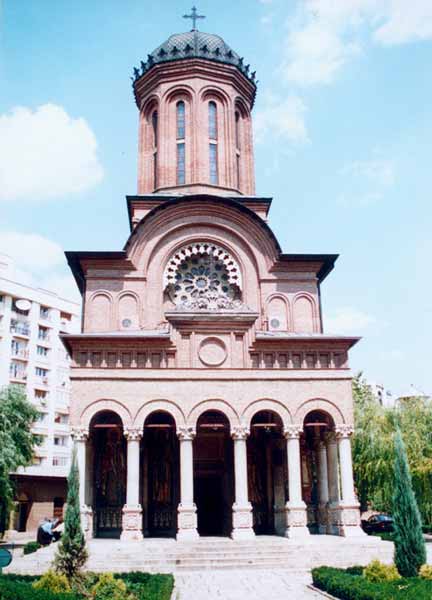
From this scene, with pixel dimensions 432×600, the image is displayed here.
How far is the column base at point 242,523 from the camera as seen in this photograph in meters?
20.8

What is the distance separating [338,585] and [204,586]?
11.5ft

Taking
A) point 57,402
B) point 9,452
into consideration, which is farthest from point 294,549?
point 57,402

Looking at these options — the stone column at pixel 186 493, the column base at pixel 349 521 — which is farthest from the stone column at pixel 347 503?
the stone column at pixel 186 493

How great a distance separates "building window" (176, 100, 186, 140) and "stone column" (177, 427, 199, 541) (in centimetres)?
1435

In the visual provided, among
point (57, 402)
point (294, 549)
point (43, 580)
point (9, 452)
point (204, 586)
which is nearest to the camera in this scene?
point (43, 580)

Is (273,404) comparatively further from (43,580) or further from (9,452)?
(9,452)

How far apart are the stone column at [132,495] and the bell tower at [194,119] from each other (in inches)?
464

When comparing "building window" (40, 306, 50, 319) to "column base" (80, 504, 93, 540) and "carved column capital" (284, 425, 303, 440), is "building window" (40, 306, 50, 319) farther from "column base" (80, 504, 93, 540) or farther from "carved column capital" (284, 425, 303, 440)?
"carved column capital" (284, 425, 303, 440)

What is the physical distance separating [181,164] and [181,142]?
1.05m

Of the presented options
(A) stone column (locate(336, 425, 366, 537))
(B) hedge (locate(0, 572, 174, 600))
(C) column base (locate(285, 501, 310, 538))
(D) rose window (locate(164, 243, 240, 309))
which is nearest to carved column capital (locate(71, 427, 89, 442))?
(B) hedge (locate(0, 572, 174, 600))

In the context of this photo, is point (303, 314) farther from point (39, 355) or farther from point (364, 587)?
point (39, 355)

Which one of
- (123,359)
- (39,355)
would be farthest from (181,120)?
(39,355)

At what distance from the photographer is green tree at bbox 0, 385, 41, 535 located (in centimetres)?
2852

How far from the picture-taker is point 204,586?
1548 centimetres
